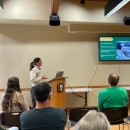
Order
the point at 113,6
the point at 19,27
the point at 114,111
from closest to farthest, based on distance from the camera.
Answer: the point at 114,111 < the point at 113,6 < the point at 19,27

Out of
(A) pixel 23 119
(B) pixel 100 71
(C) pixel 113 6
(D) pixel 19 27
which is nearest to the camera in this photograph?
(A) pixel 23 119

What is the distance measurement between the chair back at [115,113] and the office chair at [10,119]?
4.05 ft

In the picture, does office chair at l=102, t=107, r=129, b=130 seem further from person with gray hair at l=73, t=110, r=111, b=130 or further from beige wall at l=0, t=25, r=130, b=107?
beige wall at l=0, t=25, r=130, b=107

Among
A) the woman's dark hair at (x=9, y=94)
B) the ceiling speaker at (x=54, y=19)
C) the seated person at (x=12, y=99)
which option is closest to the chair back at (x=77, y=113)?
the seated person at (x=12, y=99)

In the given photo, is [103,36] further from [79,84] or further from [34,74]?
[34,74]

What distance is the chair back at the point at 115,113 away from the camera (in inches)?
102

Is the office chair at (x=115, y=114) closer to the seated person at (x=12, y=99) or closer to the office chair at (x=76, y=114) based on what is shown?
the office chair at (x=76, y=114)

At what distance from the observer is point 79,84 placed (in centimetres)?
555

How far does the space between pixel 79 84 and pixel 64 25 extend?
1.88 m

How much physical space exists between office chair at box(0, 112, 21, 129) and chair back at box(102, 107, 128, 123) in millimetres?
1233

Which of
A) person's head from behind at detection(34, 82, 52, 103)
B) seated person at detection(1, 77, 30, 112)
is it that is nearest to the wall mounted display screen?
seated person at detection(1, 77, 30, 112)

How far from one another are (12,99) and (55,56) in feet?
9.50

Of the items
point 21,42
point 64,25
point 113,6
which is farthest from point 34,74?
point 113,6

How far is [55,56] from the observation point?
5.45 meters
